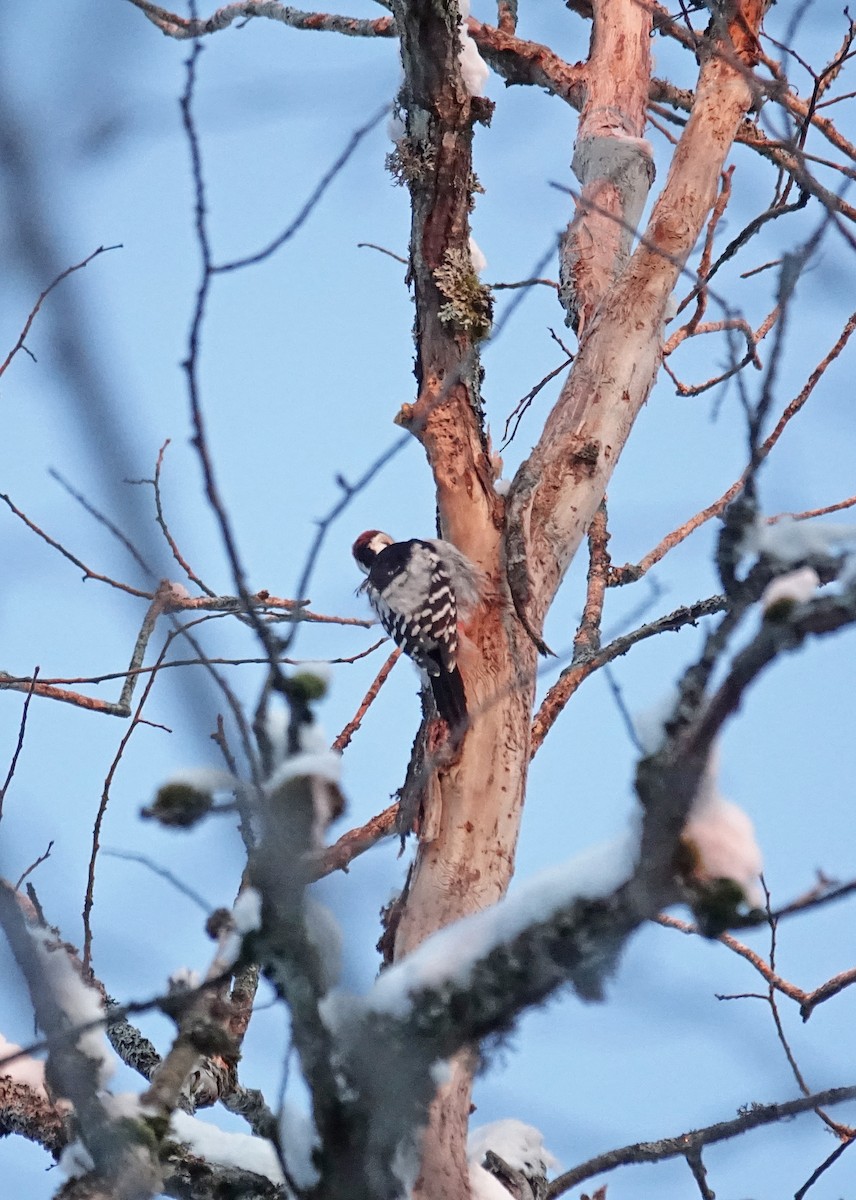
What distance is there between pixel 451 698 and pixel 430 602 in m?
0.54

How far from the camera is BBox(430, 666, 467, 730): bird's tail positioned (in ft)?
10.6

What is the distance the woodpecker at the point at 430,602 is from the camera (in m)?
3.32

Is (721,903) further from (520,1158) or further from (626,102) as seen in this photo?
(626,102)

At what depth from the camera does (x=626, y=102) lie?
4.12 meters

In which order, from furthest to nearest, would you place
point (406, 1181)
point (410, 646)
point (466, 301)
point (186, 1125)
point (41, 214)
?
1. point (410, 646)
2. point (466, 301)
3. point (186, 1125)
4. point (406, 1181)
5. point (41, 214)

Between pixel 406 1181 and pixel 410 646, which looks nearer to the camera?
pixel 406 1181

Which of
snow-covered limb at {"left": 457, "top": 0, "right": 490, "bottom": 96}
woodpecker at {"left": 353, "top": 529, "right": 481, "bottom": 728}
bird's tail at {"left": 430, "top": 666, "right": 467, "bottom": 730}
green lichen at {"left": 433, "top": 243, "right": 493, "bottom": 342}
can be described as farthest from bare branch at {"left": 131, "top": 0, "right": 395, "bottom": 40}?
bird's tail at {"left": 430, "top": 666, "right": 467, "bottom": 730}

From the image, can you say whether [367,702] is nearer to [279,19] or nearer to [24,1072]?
[24,1072]

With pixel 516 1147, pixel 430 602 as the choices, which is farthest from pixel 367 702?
pixel 516 1147

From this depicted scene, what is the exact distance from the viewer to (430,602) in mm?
3764

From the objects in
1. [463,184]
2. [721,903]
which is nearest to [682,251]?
[463,184]

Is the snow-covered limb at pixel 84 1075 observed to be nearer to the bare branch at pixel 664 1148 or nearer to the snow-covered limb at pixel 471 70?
the bare branch at pixel 664 1148

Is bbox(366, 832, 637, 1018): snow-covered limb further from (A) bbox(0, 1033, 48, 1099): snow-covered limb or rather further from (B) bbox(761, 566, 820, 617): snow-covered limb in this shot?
(A) bbox(0, 1033, 48, 1099): snow-covered limb

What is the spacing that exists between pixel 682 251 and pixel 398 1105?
2.77m
